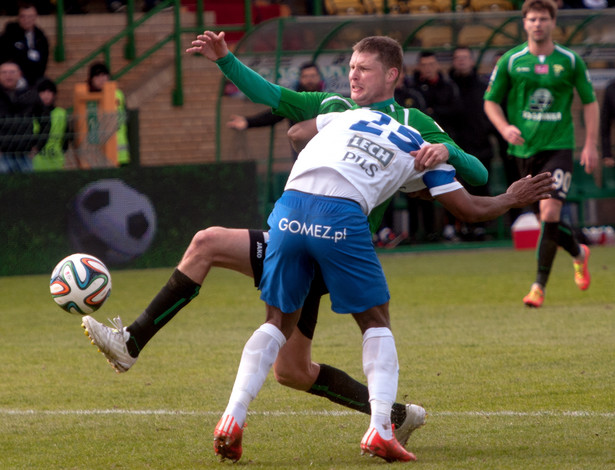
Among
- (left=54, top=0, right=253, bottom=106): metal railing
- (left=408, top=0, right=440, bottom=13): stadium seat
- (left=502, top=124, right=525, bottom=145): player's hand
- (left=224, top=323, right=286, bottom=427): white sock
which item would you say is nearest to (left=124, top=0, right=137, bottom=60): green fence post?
(left=54, top=0, right=253, bottom=106): metal railing

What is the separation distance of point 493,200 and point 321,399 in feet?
5.79

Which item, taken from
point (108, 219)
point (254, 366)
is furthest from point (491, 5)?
point (254, 366)

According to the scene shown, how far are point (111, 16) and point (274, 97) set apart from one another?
14793 mm

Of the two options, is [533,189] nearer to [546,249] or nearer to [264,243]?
[264,243]

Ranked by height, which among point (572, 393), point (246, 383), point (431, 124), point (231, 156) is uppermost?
point (431, 124)

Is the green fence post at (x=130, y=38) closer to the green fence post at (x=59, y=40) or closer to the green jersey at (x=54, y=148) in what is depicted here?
the green fence post at (x=59, y=40)

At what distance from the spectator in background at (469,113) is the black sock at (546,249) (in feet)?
17.0

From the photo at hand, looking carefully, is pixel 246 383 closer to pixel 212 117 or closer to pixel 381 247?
pixel 381 247

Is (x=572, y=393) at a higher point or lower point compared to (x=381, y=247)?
higher

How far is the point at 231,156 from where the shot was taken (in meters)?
15.5

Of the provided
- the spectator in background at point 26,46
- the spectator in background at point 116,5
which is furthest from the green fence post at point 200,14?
the spectator in background at point 26,46

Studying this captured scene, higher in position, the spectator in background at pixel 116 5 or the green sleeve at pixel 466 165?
the green sleeve at pixel 466 165

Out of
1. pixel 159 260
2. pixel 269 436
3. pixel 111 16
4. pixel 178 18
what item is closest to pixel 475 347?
pixel 269 436

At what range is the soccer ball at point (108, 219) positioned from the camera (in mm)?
12891
